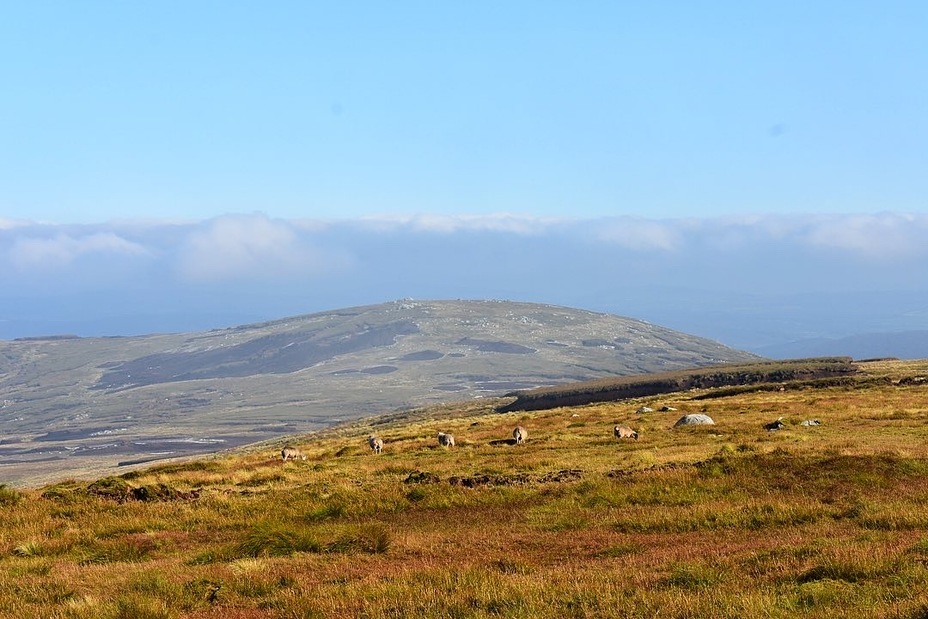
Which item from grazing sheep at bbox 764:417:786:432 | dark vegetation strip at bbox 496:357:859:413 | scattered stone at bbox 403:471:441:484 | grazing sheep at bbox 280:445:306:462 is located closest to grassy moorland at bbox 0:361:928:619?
scattered stone at bbox 403:471:441:484

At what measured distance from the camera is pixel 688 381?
310 feet

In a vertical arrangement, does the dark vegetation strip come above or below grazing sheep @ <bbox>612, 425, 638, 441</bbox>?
below

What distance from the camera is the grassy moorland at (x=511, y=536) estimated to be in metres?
10.2

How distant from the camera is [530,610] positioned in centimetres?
952

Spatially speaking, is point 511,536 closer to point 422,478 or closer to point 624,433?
point 422,478

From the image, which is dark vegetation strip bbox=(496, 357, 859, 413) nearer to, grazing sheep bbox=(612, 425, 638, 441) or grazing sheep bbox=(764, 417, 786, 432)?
grazing sheep bbox=(764, 417, 786, 432)

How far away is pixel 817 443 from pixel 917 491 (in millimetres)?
8371

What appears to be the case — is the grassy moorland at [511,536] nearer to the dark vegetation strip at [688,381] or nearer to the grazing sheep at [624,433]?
the grazing sheep at [624,433]

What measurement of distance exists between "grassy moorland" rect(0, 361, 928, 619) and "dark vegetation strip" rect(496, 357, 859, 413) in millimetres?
60787

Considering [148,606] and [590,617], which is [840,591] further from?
[148,606]

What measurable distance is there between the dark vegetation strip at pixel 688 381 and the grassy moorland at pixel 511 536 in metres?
60.8

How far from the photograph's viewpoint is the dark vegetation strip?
88.6 metres

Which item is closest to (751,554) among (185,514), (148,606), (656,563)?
(656,563)

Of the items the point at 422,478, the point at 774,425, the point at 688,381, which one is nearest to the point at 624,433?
the point at 774,425
